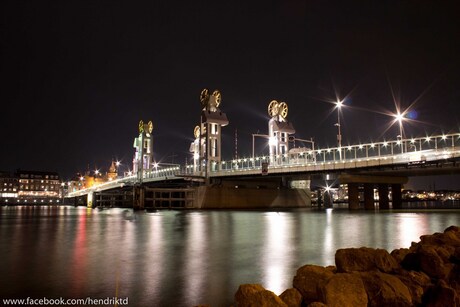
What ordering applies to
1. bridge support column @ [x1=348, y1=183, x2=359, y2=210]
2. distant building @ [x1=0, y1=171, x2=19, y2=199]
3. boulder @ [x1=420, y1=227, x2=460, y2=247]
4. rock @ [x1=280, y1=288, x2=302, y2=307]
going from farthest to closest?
distant building @ [x1=0, y1=171, x2=19, y2=199], bridge support column @ [x1=348, y1=183, x2=359, y2=210], boulder @ [x1=420, y1=227, x2=460, y2=247], rock @ [x1=280, y1=288, x2=302, y2=307]

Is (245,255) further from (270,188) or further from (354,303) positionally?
(270,188)

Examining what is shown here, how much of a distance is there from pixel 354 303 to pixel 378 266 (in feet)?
7.31

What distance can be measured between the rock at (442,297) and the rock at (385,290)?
36 cm

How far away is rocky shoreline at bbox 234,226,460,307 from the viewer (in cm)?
695

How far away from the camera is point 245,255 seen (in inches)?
615

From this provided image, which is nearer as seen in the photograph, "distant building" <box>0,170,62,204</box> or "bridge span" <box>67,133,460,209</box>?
"bridge span" <box>67,133,460,209</box>

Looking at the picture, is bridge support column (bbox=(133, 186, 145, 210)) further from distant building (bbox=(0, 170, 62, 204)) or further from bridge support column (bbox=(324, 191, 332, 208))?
distant building (bbox=(0, 170, 62, 204))

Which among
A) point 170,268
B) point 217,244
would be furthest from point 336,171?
point 170,268

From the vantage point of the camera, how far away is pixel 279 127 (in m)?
100

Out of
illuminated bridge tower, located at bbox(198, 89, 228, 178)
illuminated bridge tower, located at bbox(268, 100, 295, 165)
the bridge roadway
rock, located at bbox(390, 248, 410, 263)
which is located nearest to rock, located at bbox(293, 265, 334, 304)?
rock, located at bbox(390, 248, 410, 263)

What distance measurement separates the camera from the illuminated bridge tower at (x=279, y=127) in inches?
3925

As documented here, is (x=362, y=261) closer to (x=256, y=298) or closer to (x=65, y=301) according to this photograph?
(x=256, y=298)

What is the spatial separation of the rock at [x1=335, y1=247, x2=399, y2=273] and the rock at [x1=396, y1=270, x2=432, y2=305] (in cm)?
35

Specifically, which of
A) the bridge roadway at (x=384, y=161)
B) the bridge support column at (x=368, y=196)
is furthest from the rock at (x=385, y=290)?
the bridge support column at (x=368, y=196)
